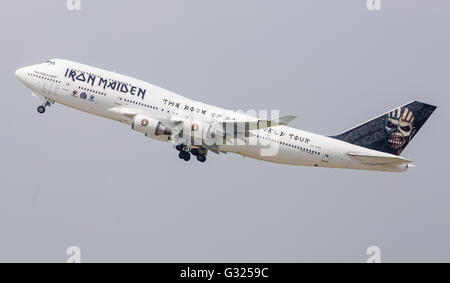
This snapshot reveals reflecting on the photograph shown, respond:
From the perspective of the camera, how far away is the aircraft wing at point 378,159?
66.3 metres

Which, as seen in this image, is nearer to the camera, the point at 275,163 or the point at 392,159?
the point at 392,159

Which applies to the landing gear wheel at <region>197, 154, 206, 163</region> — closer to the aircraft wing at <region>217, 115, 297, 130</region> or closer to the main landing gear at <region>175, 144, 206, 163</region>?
the main landing gear at <region>175, 144, 206, 163</region>

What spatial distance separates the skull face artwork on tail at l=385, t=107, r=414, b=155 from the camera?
70.4 meters

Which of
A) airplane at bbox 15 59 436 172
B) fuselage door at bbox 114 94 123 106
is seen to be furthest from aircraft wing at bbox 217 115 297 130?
fuselage door at bbox 114 94 123 106

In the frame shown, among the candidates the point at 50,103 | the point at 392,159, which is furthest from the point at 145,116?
the point at 392,159

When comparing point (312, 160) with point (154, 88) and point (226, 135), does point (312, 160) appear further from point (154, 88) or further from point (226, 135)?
point (154, 88)

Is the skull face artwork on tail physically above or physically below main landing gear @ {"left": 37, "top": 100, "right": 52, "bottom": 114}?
below

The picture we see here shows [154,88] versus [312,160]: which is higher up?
[154,88]

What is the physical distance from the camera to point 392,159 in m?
66.5

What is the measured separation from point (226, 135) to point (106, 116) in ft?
31.8

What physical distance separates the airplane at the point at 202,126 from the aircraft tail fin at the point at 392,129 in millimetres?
83

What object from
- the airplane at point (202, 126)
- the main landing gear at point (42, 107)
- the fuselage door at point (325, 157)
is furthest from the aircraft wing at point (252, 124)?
the main landing gear at point (42, 107)

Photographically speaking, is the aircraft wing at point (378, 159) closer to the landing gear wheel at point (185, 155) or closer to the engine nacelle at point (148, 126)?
the landing gear wheel at point (185, 155)

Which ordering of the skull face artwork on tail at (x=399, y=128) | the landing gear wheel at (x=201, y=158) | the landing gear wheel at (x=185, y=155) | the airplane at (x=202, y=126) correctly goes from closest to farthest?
the airplane at (x=202, y=126) → the landing gear wheel at (x=185, y=155) → the landing gear wheel at (x=201, y=158) → the skull face artwork on tail at (x=399, y=128)
